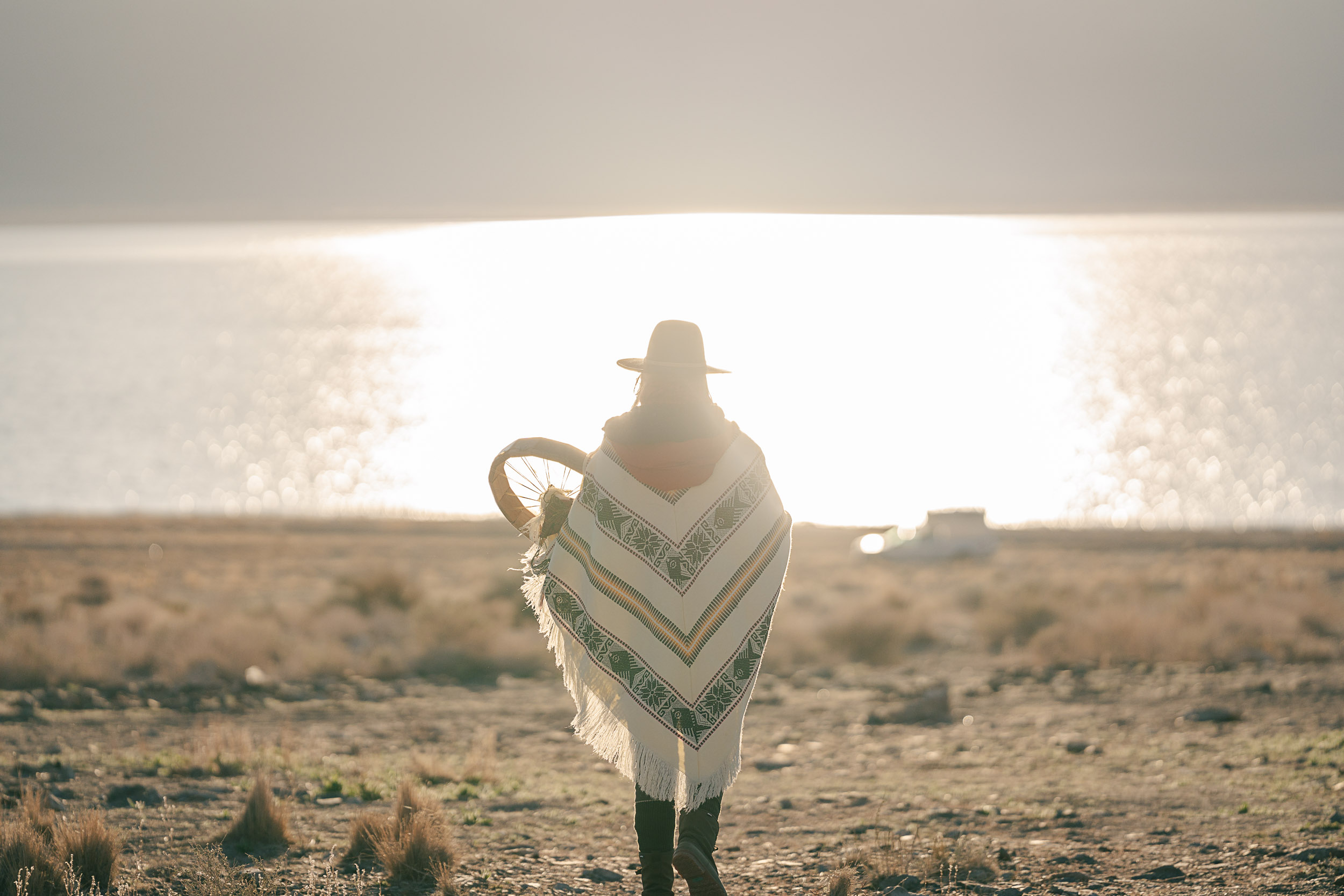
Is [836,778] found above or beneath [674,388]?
beneath

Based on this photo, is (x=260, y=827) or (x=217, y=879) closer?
(x=217, y=879)

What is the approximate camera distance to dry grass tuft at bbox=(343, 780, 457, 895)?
5.81 m

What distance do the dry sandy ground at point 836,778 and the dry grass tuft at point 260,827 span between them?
105 mm

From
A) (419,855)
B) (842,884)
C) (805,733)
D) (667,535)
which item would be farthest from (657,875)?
(805,733)

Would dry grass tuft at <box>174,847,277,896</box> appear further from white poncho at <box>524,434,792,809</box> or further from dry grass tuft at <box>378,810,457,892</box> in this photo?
white poncho at <box>524,434,792,809</box>

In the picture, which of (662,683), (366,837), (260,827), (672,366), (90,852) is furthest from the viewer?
(260,827)

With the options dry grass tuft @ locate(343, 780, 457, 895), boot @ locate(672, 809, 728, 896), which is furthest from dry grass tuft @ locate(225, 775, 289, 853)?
boot @ locate(672, 809, 728, 896)

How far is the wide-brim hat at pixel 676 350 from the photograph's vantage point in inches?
190

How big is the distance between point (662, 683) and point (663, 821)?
1.80 ft

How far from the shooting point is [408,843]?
5.89 meters

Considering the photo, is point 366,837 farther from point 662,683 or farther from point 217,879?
point 662,683

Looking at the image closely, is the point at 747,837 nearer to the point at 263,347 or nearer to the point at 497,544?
the point at 497,544

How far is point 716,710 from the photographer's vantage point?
4953 millimetres

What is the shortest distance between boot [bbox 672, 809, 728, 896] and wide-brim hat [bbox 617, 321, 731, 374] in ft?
5.81
